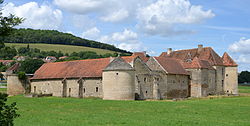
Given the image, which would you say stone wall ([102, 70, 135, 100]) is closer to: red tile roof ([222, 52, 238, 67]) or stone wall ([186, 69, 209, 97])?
stone wall ([186, 69, 209, 97])

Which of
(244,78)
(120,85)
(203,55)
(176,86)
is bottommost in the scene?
(176,86)

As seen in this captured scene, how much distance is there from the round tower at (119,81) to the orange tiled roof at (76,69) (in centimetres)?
371

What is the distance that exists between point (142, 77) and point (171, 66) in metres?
7.54

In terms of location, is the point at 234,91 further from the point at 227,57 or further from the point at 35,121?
the point at 35,121

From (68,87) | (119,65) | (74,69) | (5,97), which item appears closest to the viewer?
(5,97)

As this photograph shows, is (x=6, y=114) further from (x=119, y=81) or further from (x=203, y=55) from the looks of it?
(x=203, y=55)

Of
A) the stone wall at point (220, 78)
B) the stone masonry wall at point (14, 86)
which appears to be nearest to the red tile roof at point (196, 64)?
the stone wall at point (220, 78)

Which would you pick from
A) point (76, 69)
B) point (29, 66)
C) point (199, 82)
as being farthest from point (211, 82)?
point (29, 66)

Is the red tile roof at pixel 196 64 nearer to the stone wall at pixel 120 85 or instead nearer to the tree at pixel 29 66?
the stone wall at pixel 120 85

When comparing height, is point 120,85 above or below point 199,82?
below

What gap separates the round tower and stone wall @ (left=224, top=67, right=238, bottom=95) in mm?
24085

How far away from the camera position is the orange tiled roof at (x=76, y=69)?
48.5 metres

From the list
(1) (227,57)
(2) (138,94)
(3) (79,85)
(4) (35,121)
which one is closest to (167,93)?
(2) (138,94)

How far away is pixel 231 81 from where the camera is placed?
59375 mm
